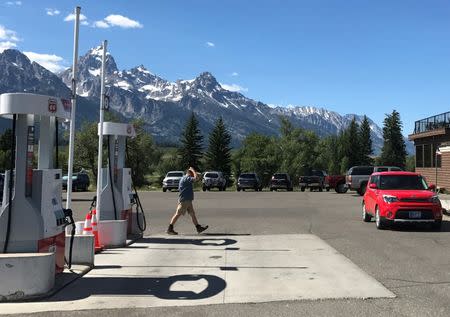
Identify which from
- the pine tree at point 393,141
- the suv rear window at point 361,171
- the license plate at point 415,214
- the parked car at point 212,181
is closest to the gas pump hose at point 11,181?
the license plate at point 415,214

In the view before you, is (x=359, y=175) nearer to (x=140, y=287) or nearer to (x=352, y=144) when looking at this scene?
(x=140, y=287)

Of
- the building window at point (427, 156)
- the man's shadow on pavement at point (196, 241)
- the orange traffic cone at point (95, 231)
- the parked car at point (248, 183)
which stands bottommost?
the man's shadow on pavement at point (196, 241)

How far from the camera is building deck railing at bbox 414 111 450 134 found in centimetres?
4069

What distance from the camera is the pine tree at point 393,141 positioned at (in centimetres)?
13288

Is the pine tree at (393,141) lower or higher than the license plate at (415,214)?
higher

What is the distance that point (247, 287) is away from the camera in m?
7.75

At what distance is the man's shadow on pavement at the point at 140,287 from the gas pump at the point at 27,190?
0.74m

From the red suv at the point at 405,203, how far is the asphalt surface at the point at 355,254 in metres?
0.36

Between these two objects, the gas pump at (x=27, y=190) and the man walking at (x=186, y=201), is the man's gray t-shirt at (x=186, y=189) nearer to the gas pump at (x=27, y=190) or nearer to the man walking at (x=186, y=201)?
the man walking at (x=186, y=201)

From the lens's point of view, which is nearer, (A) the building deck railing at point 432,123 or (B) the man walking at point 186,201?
(B) the man walking at point 186,201

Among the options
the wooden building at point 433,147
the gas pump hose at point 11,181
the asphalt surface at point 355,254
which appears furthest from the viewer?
the wooden building at point 433,147

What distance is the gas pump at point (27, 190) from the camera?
24.6ft

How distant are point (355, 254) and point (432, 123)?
36.0m

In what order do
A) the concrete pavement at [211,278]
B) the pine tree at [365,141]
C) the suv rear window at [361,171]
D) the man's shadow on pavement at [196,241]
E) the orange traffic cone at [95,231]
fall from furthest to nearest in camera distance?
the pine tree at [365,141] < the suv rear window at [361,171] < the man's shadow on pavement at [196,241] < the orange traffic cone at [95,231] < the concrete pavement at [211,278]
